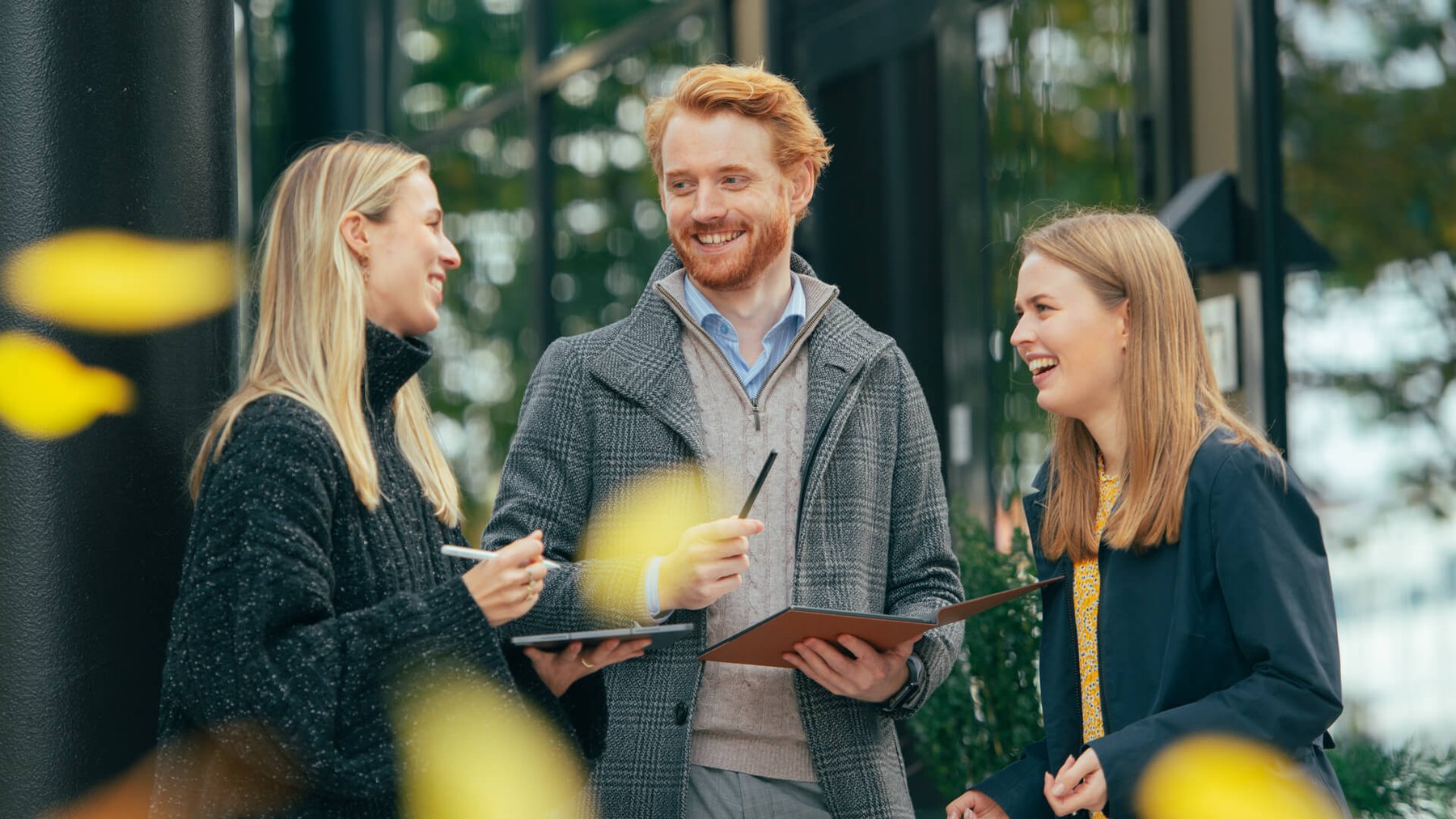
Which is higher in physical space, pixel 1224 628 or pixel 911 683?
pixel 1224 628

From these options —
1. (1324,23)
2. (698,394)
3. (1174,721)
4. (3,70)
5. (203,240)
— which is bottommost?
(1174,721)

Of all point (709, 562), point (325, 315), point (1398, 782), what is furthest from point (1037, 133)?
point (325, 315)

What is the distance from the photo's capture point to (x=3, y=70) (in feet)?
9.15

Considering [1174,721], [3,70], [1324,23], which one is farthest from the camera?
[1324,23]

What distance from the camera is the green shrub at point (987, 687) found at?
5.02 meters

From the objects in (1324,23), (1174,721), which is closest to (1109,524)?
(1174,721)

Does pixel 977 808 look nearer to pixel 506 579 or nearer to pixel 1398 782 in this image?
pixel 506 579

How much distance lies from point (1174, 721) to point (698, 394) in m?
1.06

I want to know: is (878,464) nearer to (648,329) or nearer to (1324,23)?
(648,329)

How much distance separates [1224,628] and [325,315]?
4.68ft

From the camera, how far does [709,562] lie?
2.75 m

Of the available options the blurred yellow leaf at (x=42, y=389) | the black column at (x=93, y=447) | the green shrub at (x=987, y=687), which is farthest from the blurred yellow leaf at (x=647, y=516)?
the green shrub at (x=987, y=687)

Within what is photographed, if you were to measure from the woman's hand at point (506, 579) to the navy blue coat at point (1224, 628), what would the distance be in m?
0.87

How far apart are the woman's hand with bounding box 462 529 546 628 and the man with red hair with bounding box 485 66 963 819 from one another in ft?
1.25
